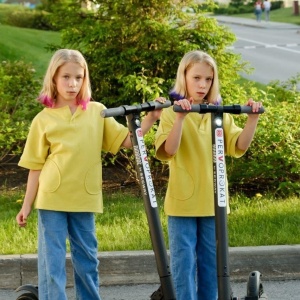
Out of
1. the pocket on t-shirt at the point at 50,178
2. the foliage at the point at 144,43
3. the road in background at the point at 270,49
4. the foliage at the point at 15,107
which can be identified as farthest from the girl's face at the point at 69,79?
the road in background at the point at 270,49

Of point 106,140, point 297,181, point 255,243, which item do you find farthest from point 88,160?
point 297,181

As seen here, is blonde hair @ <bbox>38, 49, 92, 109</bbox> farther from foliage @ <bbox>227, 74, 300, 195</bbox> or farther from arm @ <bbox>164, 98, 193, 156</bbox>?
foliage @ <bbox>227, 74, 300, 195</bbox>

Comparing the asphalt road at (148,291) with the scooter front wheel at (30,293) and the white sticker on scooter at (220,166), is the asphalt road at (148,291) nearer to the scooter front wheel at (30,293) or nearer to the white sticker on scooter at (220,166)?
the scooter front wheel at (30,293)

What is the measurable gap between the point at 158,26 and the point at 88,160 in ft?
14.6

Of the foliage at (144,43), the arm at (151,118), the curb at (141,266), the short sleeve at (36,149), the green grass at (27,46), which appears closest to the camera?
the arm at (151,118)

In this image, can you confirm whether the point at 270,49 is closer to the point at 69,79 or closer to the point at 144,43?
the point at 144,43

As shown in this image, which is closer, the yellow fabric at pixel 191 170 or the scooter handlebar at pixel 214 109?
the scooter handlebar at pixel 214 109

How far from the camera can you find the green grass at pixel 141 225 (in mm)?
7141

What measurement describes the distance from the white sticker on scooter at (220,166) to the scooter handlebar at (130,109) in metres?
0.30

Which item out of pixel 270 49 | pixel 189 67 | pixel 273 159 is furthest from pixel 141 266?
pixel 270 49

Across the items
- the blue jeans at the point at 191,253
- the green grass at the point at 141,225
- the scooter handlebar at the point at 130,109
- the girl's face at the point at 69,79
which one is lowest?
the green grass at the point at 141,225

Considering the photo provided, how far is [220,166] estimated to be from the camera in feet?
16.5

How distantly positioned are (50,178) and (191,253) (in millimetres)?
843

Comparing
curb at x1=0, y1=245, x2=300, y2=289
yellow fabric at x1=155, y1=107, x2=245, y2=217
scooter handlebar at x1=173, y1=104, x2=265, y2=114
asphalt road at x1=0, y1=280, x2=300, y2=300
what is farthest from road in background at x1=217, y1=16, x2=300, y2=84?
scooter handlebar at x1=173, y1=104, x2=265, y2=114
